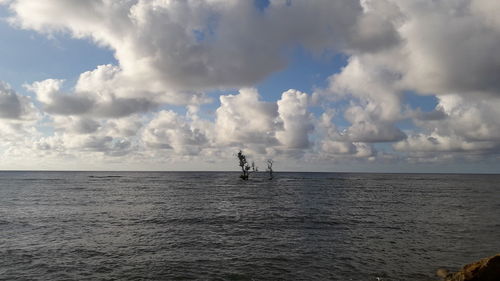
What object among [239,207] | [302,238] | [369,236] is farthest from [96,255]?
[239,207]

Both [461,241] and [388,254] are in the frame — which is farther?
[461,241]

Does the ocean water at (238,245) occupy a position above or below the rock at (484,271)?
below

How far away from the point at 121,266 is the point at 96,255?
385 cm

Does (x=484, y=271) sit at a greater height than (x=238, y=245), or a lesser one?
greater

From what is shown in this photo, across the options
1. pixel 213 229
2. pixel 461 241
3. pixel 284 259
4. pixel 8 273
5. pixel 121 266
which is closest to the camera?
pixel 8 273

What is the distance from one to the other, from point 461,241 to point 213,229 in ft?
81.1

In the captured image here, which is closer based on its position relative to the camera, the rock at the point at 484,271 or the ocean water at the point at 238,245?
the rock at the point at 484,271

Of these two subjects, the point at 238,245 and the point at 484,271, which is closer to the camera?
the point at 484,271

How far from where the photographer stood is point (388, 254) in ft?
84.8

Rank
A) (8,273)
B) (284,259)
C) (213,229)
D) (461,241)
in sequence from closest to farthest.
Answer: (8,273)
(284,259)
(461,241)
(213,229)

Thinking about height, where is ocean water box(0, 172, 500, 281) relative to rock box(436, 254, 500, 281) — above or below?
below

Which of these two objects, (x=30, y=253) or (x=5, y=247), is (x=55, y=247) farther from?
(x=5, y=247)

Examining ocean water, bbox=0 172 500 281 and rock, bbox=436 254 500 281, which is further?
ocean water, bbox=0 172 500 281

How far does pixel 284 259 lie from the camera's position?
24547mm
